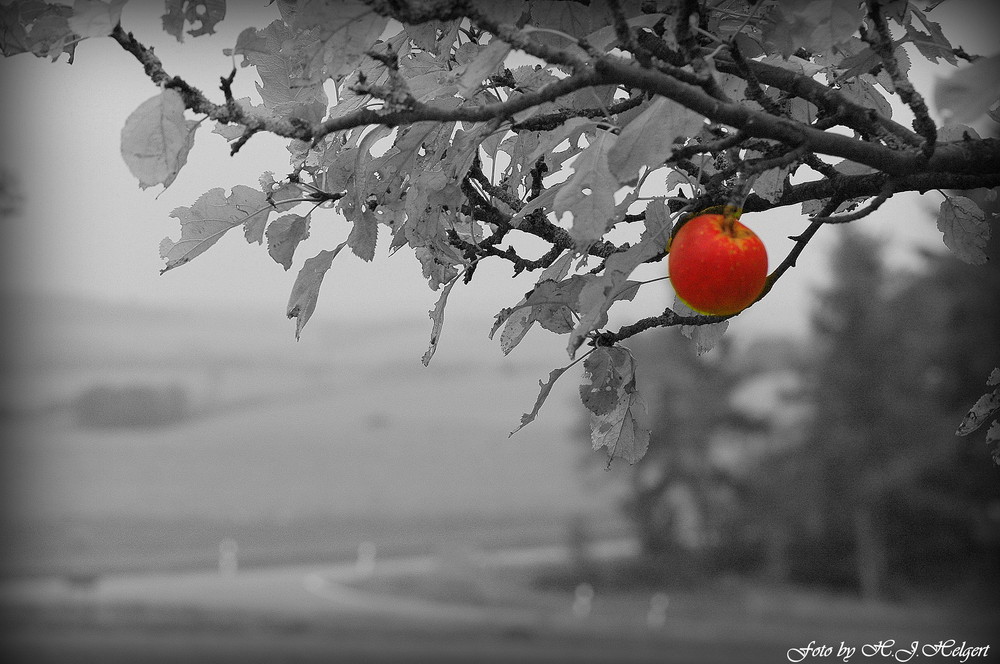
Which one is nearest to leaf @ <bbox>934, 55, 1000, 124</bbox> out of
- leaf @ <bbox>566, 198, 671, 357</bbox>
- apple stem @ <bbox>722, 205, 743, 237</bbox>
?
apple stem @ <bbox>722, 205, 743, 237</bbox>

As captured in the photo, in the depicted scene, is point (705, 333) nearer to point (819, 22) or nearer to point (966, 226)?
point (966, 226)

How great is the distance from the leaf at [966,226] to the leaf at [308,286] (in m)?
1.61

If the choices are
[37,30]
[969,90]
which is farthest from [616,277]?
[37,30]

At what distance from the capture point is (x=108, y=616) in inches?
963

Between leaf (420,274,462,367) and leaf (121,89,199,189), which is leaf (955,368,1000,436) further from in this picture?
leaf (121,89,199,189)

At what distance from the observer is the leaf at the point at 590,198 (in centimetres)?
174

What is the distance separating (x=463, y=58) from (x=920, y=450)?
2584cm

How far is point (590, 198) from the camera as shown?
176 centimetres

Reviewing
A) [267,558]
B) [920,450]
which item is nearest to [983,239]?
[920,450]

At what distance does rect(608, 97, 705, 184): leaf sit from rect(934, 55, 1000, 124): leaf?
424mm

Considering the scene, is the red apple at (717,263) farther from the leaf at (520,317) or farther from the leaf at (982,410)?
the leaf at (982,410)

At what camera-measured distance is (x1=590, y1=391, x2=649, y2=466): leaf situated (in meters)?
2.48

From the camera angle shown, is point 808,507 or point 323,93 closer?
point 323,93

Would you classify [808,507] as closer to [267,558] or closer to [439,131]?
[267,558]
